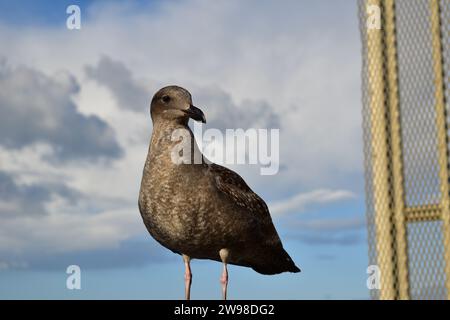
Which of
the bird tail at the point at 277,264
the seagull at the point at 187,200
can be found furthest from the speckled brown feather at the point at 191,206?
the bird tail at the point at 277,264

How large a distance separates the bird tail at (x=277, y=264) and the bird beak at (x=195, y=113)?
5.42ft

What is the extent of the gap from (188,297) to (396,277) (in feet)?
20.3

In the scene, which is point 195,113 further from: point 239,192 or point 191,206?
point 239,192

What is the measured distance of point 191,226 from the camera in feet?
16.5

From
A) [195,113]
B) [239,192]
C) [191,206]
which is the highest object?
[195,113]

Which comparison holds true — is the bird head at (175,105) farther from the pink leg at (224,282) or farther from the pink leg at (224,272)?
the pink leg at (224,282)

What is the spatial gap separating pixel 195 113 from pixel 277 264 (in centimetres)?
198

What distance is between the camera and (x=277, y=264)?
636 centimetres

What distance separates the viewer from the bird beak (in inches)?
200

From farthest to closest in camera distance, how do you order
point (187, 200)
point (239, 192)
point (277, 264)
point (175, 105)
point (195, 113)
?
point (277, 264), point (239, 192), point (175, 105), point (195, 113), point (187, 200)

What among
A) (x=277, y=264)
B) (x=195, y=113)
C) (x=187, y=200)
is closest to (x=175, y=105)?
(x=195, y=113)

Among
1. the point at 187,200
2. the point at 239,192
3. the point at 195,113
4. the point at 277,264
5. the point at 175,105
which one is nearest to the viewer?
the point at 187,200
